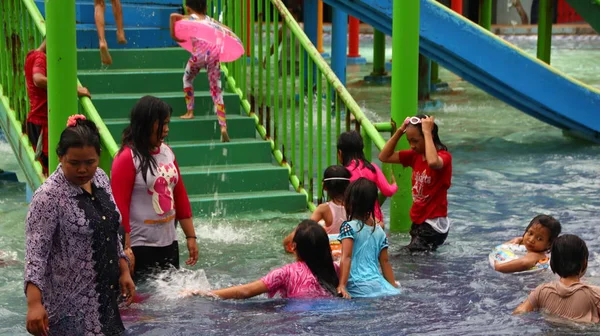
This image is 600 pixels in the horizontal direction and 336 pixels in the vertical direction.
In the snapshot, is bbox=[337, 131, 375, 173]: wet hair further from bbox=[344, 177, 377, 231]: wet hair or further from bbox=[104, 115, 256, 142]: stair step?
bbox=[104, 115, 256, 142]: stair step

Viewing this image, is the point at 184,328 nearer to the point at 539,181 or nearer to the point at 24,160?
the point at 24,160

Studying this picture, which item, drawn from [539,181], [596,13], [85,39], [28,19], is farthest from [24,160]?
[596,13]

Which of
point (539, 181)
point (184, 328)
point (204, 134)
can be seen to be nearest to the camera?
point (184, 328)

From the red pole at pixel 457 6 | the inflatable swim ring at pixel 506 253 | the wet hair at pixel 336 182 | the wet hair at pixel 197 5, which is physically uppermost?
the wet hair at pixel 197 5

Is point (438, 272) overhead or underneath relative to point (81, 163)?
underneath

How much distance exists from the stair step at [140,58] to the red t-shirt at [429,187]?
3.37 metres

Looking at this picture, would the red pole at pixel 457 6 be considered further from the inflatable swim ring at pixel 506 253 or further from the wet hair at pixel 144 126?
the wet hair at pixel 144 126

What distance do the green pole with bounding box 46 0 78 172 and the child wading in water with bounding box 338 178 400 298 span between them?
192cm

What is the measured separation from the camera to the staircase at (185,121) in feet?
29.0

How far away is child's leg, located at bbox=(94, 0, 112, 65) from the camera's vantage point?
360 inches

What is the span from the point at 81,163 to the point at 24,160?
4245 millimetres

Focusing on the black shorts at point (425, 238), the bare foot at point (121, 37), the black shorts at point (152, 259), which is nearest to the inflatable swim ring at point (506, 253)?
the black shorts at point (425, 238)

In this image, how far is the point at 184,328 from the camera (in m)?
5.79

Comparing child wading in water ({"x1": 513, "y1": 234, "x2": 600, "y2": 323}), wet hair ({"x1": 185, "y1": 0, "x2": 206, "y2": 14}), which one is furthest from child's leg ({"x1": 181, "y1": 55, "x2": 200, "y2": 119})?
child wading in water ({"x1": 513, "y1": 234, "x2": 600, "y2": 323})
